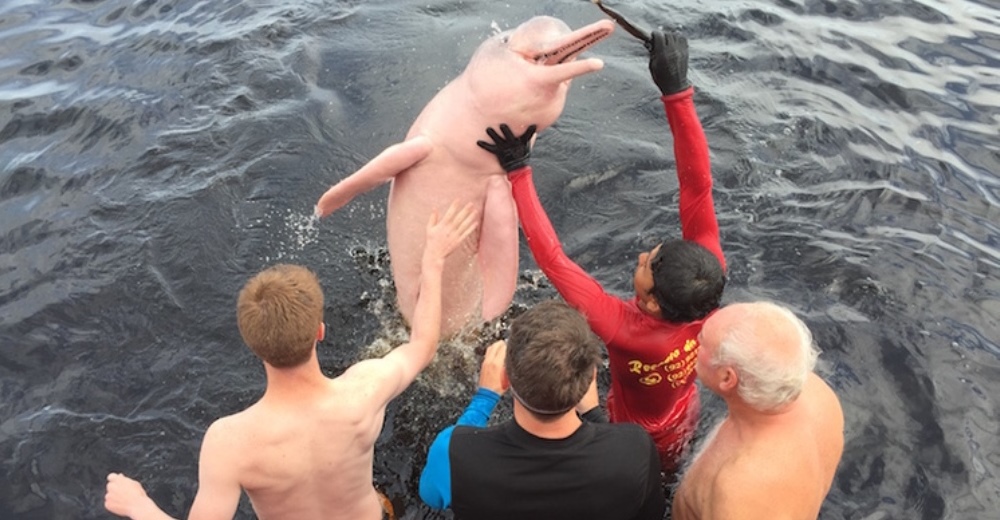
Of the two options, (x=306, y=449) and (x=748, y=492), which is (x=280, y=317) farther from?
(x=748, y=492)

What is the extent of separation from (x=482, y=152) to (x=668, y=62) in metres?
1.49

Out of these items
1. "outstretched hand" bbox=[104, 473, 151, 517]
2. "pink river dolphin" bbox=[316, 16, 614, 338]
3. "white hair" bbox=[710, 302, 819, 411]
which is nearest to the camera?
"white hair" bbox=[710, 302, 819, 411]

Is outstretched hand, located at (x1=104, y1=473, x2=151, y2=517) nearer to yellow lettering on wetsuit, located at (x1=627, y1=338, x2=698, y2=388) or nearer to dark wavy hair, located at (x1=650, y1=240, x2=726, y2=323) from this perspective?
yellow lettering on wetsuit, located at (x1=627, y1=338, x2=698, y2=388)

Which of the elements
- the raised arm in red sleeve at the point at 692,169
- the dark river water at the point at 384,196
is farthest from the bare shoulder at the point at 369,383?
the raised arm in red sleeve at the point at 692,169

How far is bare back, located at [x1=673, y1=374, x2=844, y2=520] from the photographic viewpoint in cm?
404

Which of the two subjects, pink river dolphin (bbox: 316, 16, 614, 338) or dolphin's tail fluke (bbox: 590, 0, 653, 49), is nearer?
dolphin's tail fluke (bbox: 590, 0, 653, 49)

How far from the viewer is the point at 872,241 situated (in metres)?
8.04

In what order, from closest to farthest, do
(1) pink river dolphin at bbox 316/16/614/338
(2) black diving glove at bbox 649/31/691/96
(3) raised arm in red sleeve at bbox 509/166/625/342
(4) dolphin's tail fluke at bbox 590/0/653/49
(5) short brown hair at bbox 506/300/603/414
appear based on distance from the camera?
1. (5) short brown hair at bbox 506/300/603/414
2. (3) raised arm in red sleeve at bbox 509/166/625/342
3. (4) dolphin's tail fluke at bbox 590/0/653/49
4. (2) black diving glove at bbox 649/31/691/96
5. (1) pink river dolphin at bbox 316/16/614/338

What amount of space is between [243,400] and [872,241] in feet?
20.1

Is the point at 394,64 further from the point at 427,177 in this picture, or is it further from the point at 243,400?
the point at 243,400

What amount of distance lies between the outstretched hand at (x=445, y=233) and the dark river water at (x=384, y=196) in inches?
72.5

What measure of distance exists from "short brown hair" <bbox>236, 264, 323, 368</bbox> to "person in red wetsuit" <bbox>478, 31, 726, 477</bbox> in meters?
1.70

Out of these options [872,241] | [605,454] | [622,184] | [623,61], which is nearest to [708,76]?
[623,61]

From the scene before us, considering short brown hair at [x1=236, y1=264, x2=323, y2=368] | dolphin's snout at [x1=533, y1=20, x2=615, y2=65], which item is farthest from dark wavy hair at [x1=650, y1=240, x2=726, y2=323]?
short brown hair at [x1=236, y1=264, x2=323, y2=368]
